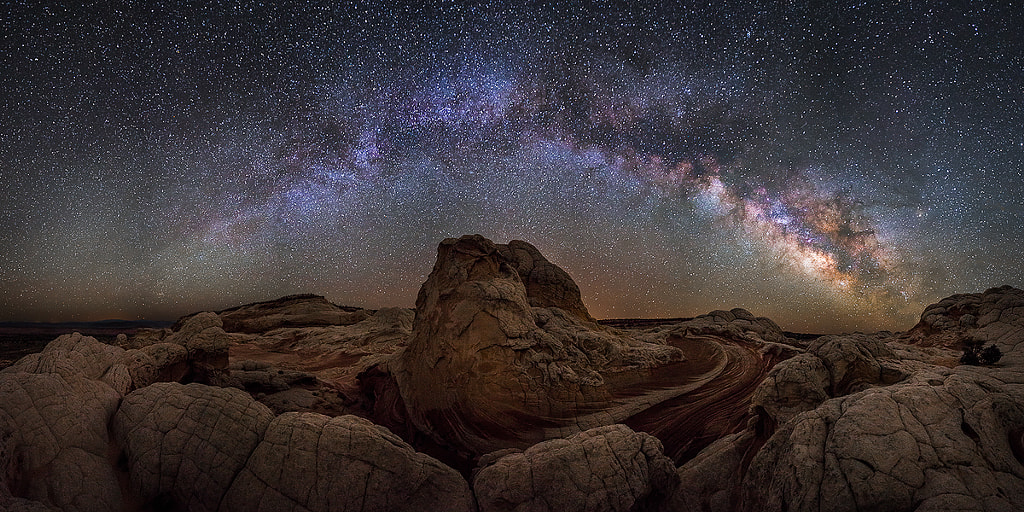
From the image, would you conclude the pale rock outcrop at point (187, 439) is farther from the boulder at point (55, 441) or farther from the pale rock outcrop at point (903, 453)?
the pale rock outcrop at point (903, 453)

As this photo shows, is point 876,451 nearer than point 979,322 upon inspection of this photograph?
Yes

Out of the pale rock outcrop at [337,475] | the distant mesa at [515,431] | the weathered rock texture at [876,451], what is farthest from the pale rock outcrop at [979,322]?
the pale rock outcrop at [337,475]

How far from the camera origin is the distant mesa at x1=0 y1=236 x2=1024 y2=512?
246 inches

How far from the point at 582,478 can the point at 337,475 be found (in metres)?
4.55

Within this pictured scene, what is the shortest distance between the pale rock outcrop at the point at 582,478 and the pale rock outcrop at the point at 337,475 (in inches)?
27.8

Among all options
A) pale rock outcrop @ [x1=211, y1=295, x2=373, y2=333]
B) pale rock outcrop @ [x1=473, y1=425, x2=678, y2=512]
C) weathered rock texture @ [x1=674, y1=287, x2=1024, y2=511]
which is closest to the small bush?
weathered rock texture @ [x1=674, y1=287, x2=1024, y2=511]

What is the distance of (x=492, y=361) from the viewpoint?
15109 mm

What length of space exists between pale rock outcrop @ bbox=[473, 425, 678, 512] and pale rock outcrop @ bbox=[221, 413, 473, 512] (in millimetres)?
705

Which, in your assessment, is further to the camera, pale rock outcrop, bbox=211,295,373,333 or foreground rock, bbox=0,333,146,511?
pale rock outcrop, bbox=211,295,373,333

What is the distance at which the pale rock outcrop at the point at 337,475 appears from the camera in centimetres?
721

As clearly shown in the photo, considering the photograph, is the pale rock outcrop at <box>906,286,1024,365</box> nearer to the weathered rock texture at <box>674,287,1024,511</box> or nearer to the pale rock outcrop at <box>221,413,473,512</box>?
the weathered rock texture at <box>674,287,1024,511</box>

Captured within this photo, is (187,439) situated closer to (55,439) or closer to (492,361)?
(55,439)

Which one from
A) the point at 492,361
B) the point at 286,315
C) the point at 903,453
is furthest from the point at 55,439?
the point at 286,315

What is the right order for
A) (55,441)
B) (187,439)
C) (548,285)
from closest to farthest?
(55,441) < (187,439) < (548,285)
